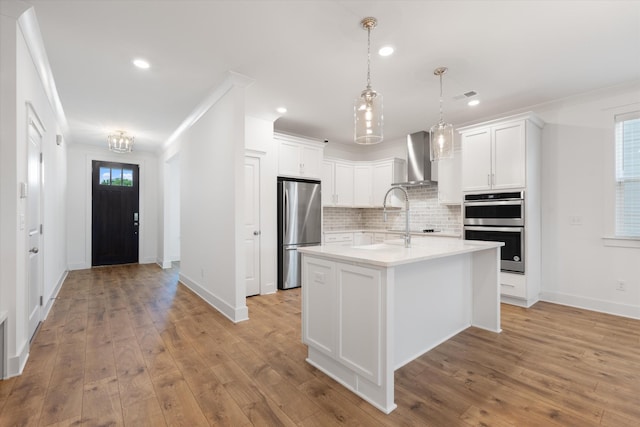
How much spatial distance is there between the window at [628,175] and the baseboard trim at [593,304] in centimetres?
84

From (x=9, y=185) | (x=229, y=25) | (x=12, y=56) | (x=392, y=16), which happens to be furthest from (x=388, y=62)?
(x=9, y=185)

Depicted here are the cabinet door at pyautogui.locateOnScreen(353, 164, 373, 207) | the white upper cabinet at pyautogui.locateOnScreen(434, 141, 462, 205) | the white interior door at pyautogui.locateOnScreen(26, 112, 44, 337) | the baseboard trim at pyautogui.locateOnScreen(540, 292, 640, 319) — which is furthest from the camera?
the cabinet door at pyautogui.locateOnScreen(353, 164, 373, 207)

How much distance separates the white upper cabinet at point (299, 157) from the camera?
463 cm

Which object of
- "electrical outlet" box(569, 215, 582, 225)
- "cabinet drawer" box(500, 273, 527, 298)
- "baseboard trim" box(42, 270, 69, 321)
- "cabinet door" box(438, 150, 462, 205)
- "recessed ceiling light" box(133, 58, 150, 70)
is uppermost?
"recessed ceiling light" box(133, 58, 150, 70)

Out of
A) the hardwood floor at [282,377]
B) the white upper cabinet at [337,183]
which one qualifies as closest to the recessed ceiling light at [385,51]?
the hardwood floor at [282,377]

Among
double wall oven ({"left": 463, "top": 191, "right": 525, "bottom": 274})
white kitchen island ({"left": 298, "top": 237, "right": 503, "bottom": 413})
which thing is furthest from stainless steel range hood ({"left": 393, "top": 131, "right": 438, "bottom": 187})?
white kitchen island ({"left": 298, "top": 237, "right": 503, "bottom": 413})

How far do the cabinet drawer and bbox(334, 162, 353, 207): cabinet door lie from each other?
118 inches

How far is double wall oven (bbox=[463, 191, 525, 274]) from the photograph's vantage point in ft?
12.2

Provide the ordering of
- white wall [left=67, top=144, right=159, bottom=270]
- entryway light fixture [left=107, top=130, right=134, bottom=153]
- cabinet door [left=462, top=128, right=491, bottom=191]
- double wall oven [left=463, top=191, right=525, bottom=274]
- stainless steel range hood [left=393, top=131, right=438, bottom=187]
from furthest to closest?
1. white wall [left=67, top=144, right=159, bottom=270]
2. stainless steel range hood [left=393, top=131, right=438, bottom=187]
3. entryway light fixture [left=107, top=130, right=134, bottom=153]
4. cabinet door [left=462, top=128, right=491, bottom=191]
5. double wall oven [left=463, top=191, right=525, bottom=274]

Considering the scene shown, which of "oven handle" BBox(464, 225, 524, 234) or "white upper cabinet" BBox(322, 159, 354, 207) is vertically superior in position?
"white upper cabinet" BBox(322, 159, 354, 207)

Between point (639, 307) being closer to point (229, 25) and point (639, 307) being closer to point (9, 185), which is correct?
point (229, 25)

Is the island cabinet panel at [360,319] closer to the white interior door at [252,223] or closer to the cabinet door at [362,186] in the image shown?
the white interior door at [252,223]

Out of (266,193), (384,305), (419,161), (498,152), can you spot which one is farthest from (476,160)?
(384,305)

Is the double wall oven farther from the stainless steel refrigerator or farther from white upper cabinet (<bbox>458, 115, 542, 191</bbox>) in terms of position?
the stainless steel refrigerator
